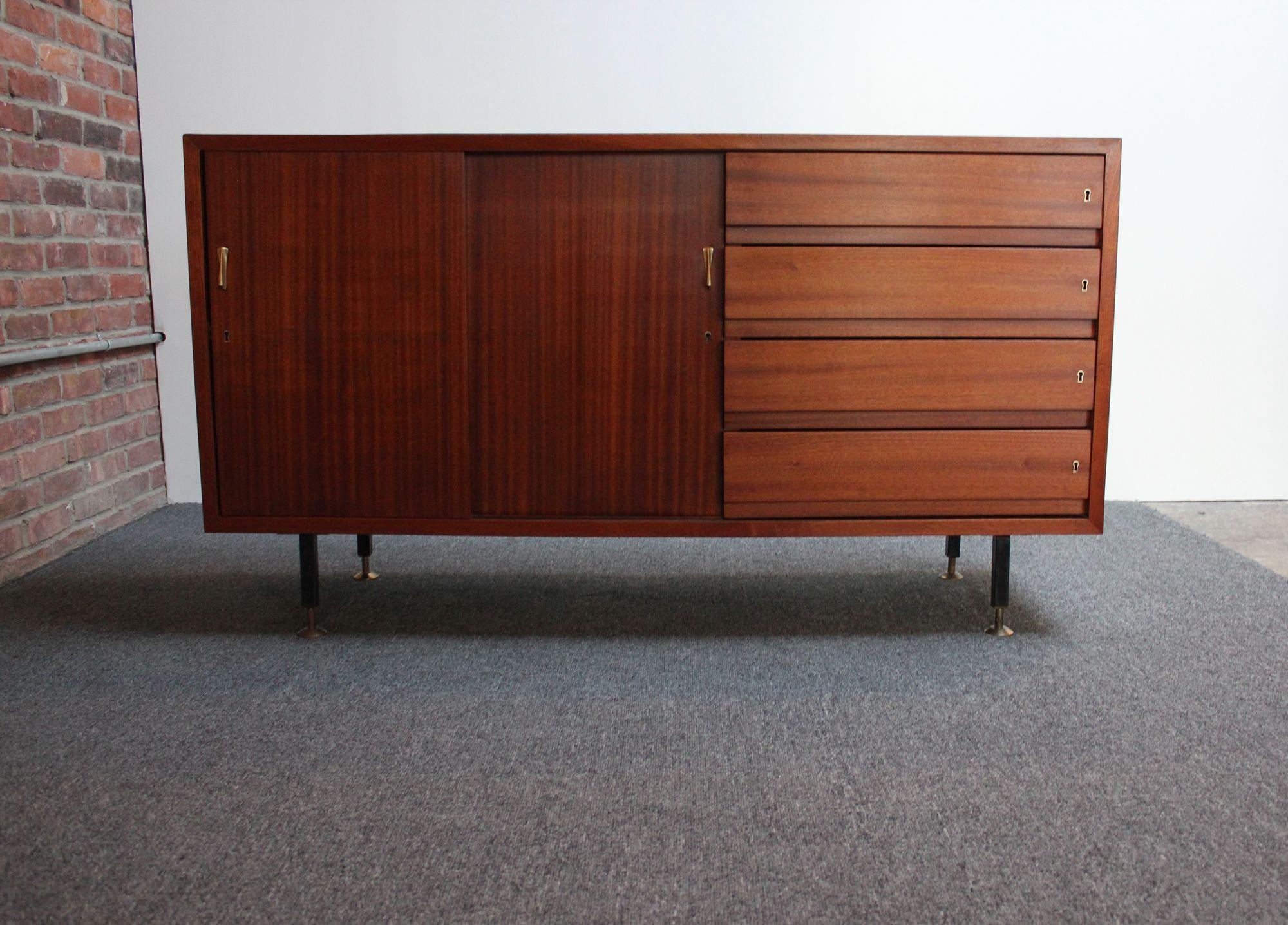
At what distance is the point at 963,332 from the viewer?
2129mm

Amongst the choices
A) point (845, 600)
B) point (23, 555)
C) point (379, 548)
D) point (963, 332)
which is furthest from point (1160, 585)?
point (23, 555)

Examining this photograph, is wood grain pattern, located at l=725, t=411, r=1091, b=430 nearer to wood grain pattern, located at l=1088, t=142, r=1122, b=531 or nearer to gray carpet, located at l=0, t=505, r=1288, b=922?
wood grain pattern, located at l=1088, t=142, r=1122, b=531

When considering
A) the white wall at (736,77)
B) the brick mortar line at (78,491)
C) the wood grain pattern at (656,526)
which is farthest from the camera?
the white wall at (736,77)

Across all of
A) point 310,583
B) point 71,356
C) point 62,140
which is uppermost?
point 62,140

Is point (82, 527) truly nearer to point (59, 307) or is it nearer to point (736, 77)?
point (59, 307)

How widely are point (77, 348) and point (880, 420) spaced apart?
2.05 m

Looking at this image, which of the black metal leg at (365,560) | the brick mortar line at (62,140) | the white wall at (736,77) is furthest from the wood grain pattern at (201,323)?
the white wall at (736,77)

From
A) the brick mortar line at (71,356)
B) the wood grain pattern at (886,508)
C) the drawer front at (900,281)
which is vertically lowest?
the wood grain pattern at (886,508)

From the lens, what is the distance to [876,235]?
2.10 meters

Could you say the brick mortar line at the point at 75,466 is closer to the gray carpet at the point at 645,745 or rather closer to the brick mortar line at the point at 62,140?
the gray carpet at the point at 645,745

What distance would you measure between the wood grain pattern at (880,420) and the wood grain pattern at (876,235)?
32 centimetres

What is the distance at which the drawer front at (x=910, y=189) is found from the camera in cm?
207

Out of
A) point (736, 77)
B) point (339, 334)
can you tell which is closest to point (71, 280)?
point (339, 334)

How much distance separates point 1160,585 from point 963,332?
960 millimetres
